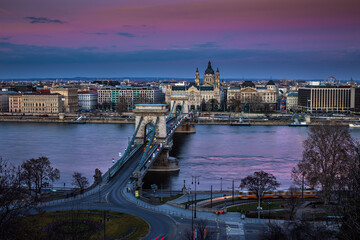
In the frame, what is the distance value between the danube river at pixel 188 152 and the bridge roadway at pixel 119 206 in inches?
167

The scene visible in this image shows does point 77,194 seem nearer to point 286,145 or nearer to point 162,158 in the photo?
point 162,158

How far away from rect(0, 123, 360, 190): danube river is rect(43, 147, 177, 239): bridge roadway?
13.9 feet

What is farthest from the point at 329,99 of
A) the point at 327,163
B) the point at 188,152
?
the point at 327,163

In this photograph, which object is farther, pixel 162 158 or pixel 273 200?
pixel 162 158

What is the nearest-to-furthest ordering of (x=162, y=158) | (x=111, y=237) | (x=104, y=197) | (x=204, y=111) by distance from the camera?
(x=111, y=237) < (x=104, y=197) < (x=162, y=158) < (x=204, y=111)

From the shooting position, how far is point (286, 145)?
134 feet

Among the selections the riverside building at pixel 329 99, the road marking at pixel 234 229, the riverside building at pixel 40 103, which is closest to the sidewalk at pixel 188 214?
the road marking at pixel 234 229

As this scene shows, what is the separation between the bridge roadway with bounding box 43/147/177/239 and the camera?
51.4 feet

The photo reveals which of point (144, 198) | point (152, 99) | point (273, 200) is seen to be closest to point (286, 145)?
point (273, 200)

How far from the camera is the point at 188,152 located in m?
36.8

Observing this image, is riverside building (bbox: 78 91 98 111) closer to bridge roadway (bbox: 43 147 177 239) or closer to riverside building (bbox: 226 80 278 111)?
riverside building (bbox: 226 80 278 111)

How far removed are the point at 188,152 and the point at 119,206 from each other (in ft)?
61.9

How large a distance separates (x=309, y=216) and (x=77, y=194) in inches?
356

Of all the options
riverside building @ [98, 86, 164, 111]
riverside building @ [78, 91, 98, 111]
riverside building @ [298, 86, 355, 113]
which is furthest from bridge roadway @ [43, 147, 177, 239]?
riverside building @ [98, 86, 164, 111]
